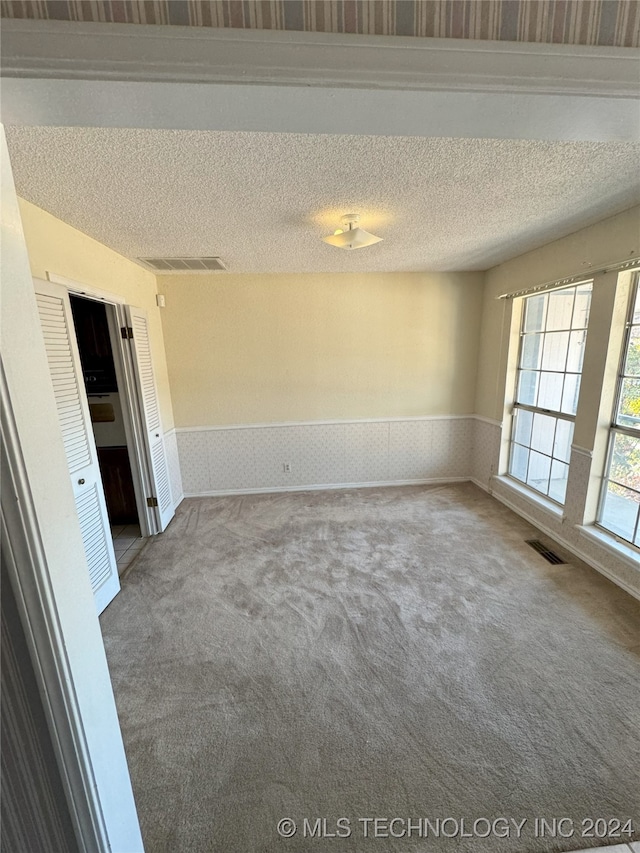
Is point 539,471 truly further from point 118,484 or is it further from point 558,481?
point 118,484

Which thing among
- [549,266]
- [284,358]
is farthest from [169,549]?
[549,266]

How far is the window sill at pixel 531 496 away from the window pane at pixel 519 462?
76 mm

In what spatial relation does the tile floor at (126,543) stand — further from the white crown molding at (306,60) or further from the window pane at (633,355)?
the window pane at (633,355)

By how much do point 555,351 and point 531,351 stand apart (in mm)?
339

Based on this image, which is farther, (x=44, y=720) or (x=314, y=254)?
(x=314, y=254)

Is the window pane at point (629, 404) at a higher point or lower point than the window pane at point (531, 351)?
lower

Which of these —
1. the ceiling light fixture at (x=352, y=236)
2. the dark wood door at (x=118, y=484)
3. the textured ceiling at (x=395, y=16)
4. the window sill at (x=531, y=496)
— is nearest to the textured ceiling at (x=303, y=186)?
the ceiling light fixture at (x=352, y=236)

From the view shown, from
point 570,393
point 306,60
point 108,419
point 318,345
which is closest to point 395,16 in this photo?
point 306,60

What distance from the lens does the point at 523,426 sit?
11.4ft

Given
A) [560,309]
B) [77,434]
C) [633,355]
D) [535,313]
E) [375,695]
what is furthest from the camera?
[535,313]

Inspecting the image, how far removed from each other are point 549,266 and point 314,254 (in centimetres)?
204

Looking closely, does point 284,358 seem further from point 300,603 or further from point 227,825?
point 227,825

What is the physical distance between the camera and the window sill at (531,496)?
9.50ft

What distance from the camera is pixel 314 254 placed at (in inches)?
117
